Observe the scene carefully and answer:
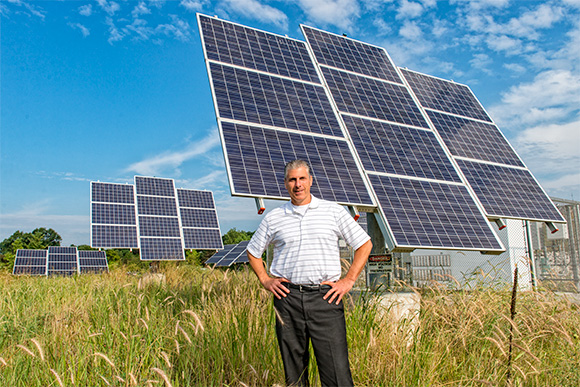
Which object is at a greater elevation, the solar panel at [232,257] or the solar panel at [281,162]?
the solar panel at [232,257]

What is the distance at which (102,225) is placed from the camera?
23.7m

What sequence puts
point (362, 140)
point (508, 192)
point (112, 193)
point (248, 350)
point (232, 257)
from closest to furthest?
point (248, 350)
point (362, 140)
point (508, 192)
point (112, 193)
point (232, 257)

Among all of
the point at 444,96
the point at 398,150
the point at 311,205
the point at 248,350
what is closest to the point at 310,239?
the point at 311,205

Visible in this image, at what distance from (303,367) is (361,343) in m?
1.41

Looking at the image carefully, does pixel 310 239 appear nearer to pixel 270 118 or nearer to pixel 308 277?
pixel 308 277

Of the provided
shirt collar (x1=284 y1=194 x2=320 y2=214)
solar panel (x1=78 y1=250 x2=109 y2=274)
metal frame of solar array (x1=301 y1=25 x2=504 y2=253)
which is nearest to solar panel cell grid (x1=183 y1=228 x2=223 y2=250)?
solar panel (x1=78 y1=250 x2=109 y2=274)

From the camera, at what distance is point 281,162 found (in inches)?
362

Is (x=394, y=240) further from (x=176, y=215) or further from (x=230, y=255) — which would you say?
(x=230, y=255)

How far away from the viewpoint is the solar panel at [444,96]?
53.2 ft

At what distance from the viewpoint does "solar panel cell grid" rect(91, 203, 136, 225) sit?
2406 centimetres

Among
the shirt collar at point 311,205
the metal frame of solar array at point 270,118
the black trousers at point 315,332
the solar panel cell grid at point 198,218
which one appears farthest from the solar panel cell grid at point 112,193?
the black trousers at point 315,332

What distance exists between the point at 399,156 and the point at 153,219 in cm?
1664

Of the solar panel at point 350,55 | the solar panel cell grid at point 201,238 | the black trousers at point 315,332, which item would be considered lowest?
the black trousers at point 315,332

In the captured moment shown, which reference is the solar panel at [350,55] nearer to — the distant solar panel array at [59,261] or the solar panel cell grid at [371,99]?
the solar panel cell grid at [371,99]
